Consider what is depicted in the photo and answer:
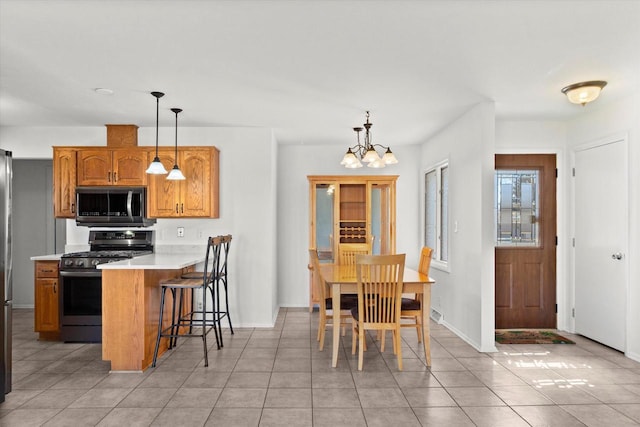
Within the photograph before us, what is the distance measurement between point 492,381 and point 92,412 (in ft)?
9.22

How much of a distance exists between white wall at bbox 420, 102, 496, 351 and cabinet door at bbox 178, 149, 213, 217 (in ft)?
9.10

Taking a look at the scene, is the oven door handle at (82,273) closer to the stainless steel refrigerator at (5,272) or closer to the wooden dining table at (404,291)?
the stainless steel refrigerator at (5,272)

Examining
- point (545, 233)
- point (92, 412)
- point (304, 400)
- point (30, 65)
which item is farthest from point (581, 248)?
point (30, 65)

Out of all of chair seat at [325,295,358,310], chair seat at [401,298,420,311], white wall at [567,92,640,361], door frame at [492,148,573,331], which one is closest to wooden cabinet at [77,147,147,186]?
chair seat at [325,295,358,310]

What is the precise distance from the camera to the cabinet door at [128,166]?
4.84m

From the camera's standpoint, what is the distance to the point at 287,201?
636cm

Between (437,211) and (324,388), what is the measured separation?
3197 millimetres

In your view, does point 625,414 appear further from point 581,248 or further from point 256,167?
point 256,167

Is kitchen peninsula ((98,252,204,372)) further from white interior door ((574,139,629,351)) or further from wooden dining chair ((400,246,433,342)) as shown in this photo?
white interior door ((574,139,629,351))

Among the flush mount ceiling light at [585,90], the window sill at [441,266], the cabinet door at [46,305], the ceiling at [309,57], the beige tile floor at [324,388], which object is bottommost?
the beige tile floor at [324,388]

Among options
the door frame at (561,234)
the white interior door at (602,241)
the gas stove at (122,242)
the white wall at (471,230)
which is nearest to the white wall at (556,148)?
the door frame at (561,234)

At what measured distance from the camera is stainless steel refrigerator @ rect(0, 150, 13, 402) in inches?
113

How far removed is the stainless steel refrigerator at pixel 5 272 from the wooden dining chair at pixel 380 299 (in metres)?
2.48

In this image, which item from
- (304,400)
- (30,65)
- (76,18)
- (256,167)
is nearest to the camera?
(76,18)
